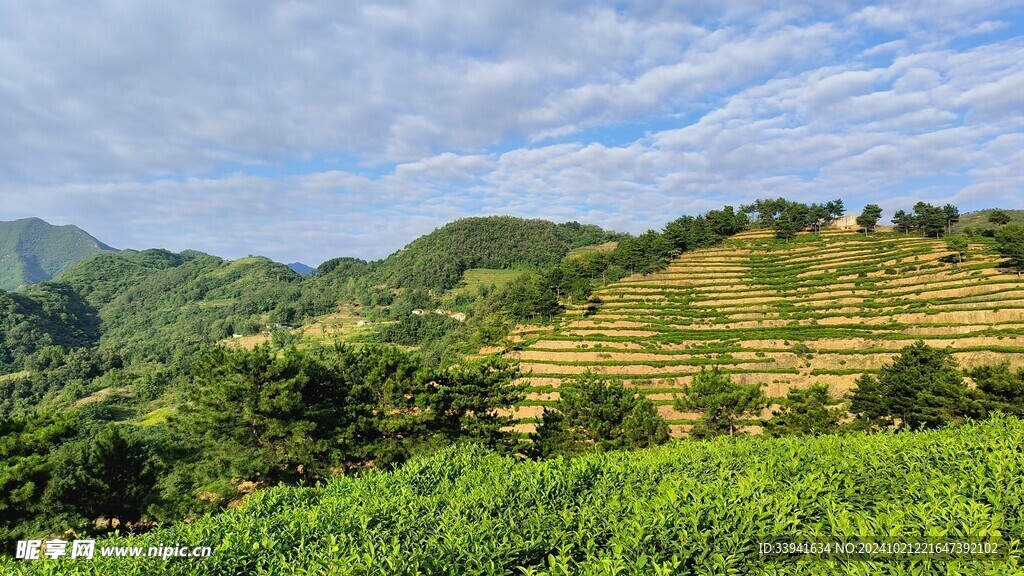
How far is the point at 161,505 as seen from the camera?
1766cm

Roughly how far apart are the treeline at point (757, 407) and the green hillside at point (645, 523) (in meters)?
14.3

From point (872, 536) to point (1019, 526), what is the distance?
189cm

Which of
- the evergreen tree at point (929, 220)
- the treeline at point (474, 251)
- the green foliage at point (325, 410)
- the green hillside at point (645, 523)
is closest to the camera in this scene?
the green hillside at point (645, 523)

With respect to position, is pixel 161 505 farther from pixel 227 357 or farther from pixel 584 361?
pixel 584 361

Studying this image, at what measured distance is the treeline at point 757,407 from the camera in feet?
Answer: 70.3

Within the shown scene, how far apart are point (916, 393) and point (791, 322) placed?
29.6m

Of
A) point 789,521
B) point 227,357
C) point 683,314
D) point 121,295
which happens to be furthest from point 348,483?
point 121,295

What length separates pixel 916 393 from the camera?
23297 mm

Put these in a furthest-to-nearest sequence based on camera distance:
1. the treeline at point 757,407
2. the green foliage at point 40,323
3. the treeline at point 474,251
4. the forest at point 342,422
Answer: the treeline at point 474,251
the green foliage at point 40,323
the treeline at point 757,407
the forest at point 342,422

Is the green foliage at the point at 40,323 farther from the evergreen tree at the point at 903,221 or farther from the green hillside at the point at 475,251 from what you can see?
the evergreen tree at the point at 903,221

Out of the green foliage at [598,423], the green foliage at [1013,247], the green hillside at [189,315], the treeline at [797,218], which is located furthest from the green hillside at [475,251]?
the green foliage at [598,423]

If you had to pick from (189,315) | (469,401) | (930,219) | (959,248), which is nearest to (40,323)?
(189,315)

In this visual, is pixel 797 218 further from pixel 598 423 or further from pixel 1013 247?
pixel 598 423

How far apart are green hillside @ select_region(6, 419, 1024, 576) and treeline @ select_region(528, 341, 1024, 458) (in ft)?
46.8
